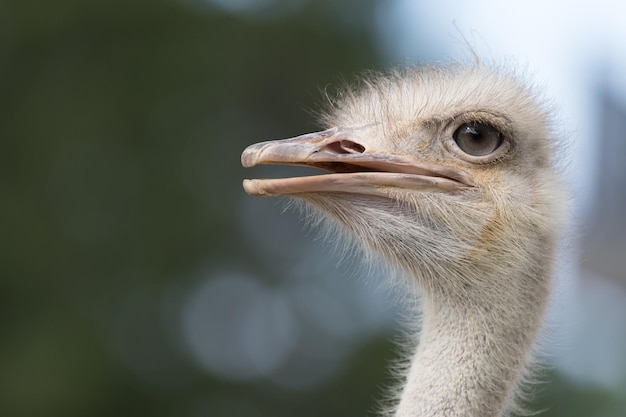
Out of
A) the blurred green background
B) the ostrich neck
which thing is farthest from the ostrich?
the blurred green background

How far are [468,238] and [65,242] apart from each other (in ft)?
29.3

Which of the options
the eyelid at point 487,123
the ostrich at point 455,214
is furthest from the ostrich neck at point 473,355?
the eyelid at point 487,123

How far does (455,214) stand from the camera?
2.25 metres

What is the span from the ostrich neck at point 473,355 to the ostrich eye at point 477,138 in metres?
0.31

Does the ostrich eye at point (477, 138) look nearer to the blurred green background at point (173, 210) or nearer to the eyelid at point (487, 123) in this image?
the eyelid at point (487, 123)

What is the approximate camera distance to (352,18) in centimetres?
1080

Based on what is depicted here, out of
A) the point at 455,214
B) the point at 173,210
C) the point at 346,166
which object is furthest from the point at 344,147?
the point at 173,210

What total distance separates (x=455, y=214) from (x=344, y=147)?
0.31 meters

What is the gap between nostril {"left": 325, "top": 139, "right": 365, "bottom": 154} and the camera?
2.16 meters

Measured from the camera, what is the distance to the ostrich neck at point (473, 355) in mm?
2119

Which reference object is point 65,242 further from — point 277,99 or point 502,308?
point 502,308

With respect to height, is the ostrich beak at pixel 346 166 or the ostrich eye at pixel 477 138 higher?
the ostrich eye at pixel 477 138

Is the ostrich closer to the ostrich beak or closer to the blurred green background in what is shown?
the ostrich beak

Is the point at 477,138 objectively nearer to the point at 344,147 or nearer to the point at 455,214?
the point at 455,214
